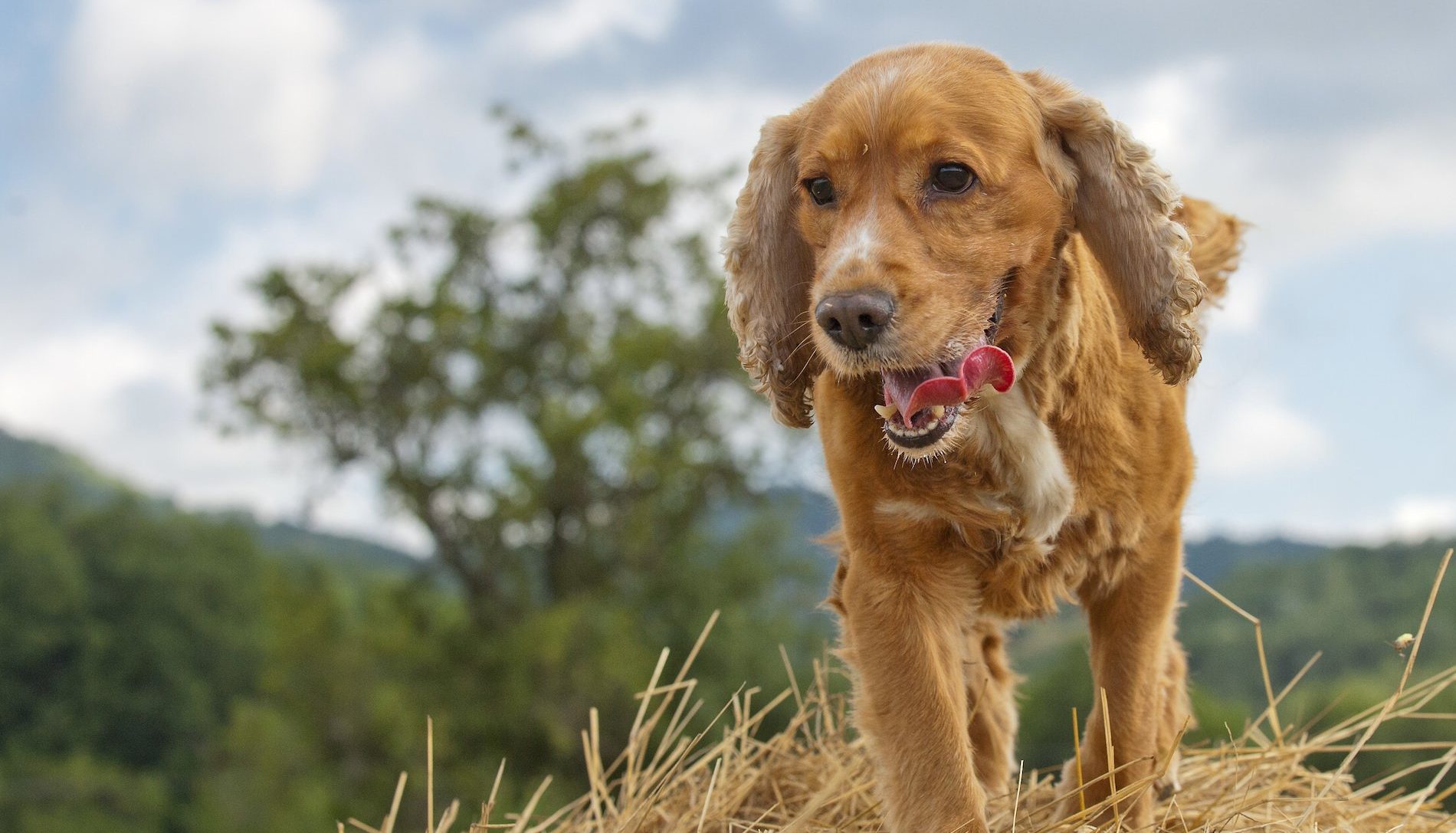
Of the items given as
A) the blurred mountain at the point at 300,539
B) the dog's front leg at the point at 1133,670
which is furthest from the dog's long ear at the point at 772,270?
the blurred mountain at the point at 300,539

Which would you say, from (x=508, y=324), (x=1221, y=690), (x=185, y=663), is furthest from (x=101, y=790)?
(x=1221, y=690)

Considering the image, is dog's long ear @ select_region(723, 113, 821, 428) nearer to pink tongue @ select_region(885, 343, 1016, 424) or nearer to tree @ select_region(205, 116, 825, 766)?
pink tongue @ select_region(885, 343, 1016, 424)

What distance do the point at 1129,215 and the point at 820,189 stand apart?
0.89m

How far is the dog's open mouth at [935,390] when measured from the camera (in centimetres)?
357

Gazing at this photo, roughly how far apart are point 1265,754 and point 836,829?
1.52 m

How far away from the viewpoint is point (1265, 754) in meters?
4.75

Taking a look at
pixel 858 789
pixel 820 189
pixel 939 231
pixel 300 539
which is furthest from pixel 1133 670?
pixel 300 539

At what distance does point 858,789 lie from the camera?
4.78 meters

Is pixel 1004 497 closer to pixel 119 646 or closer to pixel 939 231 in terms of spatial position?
pixel 939 231

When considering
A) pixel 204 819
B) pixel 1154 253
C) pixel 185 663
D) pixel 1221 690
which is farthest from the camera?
pixel 1221 690

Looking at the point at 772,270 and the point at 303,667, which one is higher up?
the point at 772,270

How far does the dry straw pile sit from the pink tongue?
1301mm

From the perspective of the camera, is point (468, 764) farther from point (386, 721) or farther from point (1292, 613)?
point (1292, 613)

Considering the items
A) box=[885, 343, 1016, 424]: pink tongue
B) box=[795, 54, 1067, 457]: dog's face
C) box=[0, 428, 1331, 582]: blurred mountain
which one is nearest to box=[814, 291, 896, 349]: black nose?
box=[795, 54, 1067, 457]: dog's face
